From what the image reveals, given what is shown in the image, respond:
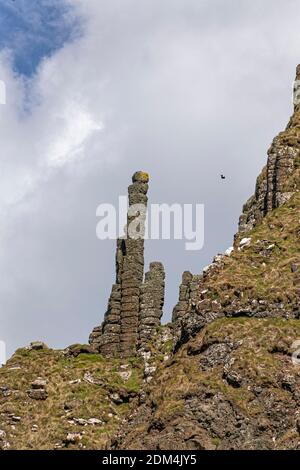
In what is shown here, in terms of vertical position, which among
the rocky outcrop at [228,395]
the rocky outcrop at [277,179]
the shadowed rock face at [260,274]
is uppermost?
the rocky outcrop at [277,179]

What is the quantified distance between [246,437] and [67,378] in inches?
1105

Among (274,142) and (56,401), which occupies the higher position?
(274,142)

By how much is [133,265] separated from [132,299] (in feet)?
10.4

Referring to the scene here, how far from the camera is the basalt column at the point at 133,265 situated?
9512 centimetres

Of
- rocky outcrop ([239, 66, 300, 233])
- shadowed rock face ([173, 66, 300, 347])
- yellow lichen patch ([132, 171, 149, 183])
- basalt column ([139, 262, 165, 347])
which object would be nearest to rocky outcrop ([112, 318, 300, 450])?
shadowed rock face ([173, 66, 300, 347])

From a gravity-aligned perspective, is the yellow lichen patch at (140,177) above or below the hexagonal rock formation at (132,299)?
above

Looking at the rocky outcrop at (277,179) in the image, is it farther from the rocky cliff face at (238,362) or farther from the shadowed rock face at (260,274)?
the rocky cliff face at (238,362)

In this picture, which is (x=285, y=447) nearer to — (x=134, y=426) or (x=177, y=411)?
(x=177, y=411)

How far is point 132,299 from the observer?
96188 millimetres

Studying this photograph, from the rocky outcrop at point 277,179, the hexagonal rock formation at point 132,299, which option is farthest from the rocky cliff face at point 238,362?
Answer: the hexagonal rock formation at point 132,299

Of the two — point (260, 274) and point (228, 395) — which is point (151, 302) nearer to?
point (260, 274)

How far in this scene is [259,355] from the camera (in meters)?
68.9

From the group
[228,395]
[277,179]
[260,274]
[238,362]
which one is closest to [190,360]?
[238,362]
